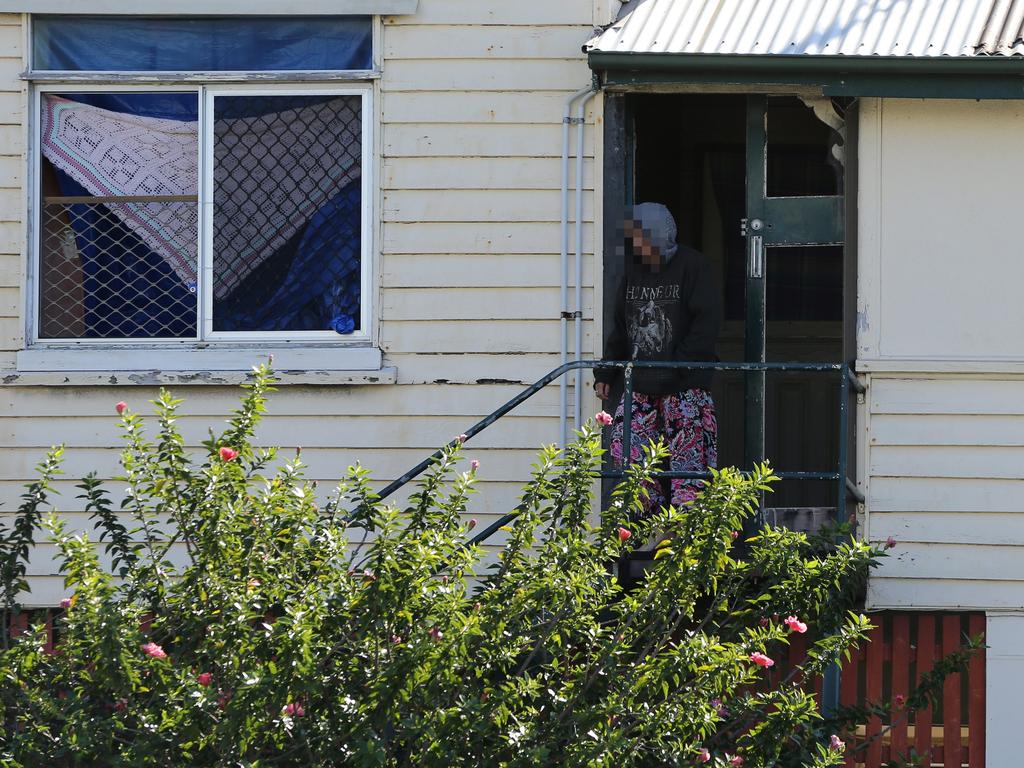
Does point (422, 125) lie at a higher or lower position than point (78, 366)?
higher

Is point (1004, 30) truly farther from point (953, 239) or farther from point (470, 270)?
point (470, 270)

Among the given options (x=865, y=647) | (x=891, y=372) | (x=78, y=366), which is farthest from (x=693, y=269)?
(x=78, y=366)

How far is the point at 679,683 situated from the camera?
17.1 ft

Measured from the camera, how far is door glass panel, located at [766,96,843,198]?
924 centimetres

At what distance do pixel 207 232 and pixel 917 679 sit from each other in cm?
387

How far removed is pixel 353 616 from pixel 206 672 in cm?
53

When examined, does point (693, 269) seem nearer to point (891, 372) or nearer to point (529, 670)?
point (891, 372)

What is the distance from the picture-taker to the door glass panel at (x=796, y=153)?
9242 millimetres

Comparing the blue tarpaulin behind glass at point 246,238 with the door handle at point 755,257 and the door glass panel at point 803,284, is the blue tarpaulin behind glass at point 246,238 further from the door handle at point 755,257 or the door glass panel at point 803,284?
the door glass panel at point 803,284

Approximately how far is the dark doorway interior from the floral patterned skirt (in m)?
2.19

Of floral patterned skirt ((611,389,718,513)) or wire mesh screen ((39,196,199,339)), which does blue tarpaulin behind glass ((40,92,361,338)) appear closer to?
wire mesh screen ((39,196,199,339))

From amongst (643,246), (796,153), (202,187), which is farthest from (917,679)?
(202,187)

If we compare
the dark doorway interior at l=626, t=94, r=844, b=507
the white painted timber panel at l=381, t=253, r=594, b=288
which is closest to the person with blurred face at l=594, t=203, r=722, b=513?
the white painted timber panel at l=381, t=253, r=594, b=288

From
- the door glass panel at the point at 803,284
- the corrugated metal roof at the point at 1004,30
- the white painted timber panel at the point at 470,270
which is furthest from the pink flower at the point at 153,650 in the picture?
the door glass panel at the point at 803,284
